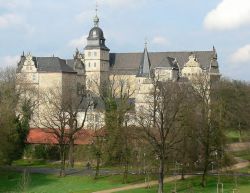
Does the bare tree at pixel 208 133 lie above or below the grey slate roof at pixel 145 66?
below

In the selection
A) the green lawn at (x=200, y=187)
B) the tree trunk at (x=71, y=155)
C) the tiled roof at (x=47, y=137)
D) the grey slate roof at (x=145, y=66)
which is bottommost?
the green lawn at (x=200, y=187)

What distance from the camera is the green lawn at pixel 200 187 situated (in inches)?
1581

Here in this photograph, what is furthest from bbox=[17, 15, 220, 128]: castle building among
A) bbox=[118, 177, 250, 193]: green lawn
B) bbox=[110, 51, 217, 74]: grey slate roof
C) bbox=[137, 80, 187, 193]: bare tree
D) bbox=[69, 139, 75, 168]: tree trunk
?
bbox=[137, 80, 187, 193]: bare tree

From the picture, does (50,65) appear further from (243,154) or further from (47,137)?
(243,154)

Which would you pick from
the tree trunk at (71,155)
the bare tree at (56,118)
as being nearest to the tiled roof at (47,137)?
the bare tree at (56,118)

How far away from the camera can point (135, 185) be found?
43906 millimetres

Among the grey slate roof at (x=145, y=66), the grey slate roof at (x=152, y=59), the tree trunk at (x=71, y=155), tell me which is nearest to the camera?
the tree trunk at (x=71, y=155)

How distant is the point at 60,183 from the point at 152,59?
174 feet

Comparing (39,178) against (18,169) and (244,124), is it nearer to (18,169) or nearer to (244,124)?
(18,169)

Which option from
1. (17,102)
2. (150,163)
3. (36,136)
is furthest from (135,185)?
(17,102)

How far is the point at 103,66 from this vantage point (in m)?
100

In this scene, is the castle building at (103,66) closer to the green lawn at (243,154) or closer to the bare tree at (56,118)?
the bare tree at (56,118)

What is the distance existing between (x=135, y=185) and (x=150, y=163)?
2.78 m

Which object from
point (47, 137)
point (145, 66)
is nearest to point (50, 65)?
point (145, 66)
